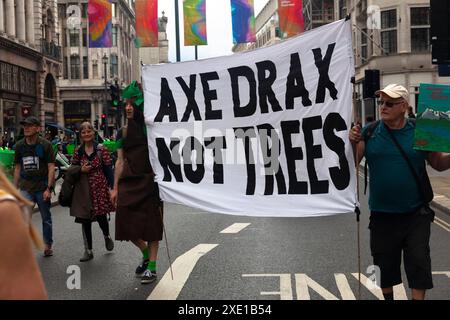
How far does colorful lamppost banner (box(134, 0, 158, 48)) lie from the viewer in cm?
2262

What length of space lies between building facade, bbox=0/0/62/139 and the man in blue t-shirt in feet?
111

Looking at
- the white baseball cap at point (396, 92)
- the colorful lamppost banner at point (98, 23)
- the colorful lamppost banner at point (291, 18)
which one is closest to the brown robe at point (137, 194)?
the white baseball cap at point (396, 92)

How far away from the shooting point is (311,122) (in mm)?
4883

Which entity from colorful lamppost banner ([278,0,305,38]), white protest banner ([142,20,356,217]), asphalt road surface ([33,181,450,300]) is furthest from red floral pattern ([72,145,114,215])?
colorful lamppost banner ([278,0,305,38])

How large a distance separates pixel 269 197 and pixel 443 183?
1249 cm

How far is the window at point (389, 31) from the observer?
38219 mm

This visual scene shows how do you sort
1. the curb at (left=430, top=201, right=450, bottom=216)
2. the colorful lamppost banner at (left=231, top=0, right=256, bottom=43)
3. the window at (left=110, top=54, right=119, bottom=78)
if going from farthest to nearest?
the window at (left=110, top=54, right=119, bottom=78)
the colorful lamppost banner at (left=231, top=0, right=256, bottom=43)
the curb at (left=430, top=201, right=450, bottom=216)

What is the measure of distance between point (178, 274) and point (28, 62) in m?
39.7

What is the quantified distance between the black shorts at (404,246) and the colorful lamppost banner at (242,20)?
19.6m

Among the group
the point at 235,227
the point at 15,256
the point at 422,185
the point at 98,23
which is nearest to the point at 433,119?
the point at 422,185

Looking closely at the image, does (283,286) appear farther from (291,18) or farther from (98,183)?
(291,18)

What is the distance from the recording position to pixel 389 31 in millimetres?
38625

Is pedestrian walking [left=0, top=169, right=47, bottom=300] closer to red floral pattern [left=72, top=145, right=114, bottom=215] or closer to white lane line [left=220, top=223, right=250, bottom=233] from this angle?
red floral pattern [left=72, top=145, right=114, bottom=215]

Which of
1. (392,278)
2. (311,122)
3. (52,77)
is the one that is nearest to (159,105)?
(311,122)
